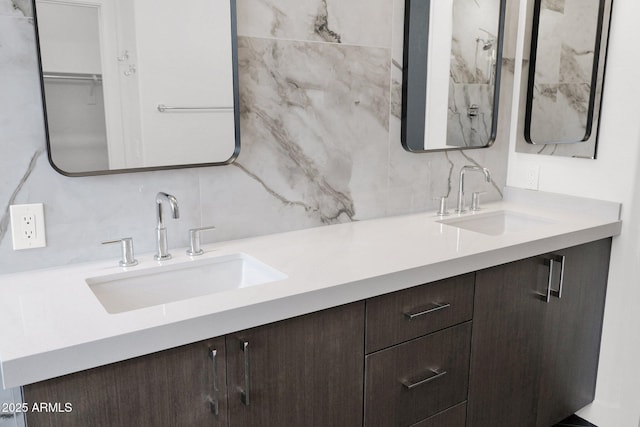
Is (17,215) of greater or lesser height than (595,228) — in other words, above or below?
above

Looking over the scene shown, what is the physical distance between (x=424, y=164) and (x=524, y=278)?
0.65 metres

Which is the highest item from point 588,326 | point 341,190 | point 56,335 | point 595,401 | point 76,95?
point 76,95

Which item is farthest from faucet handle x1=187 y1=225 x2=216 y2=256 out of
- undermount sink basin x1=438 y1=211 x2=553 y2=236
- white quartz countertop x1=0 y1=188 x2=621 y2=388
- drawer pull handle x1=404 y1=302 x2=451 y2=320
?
undermount sink basin x1=438 y1=211 x2=553 y2=236

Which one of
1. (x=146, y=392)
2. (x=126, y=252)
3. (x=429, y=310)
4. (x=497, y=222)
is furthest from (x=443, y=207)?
(x=146, y=392)

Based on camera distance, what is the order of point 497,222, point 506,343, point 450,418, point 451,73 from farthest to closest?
point 497,222, point 451,73, point 506,343, point 450,418

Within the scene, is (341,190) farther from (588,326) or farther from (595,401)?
(595,401)

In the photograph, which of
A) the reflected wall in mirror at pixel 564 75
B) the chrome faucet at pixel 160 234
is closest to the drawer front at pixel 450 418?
the chrome faucet at pixel 160 234

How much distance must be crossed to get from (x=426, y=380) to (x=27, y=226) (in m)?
1.24

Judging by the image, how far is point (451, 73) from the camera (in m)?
2.26

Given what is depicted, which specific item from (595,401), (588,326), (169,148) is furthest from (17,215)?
(595,401)

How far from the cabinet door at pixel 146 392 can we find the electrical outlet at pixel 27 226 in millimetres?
580

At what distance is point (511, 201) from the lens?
256cm

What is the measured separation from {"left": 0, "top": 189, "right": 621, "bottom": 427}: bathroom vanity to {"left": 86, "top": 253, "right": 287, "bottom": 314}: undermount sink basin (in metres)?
0.04

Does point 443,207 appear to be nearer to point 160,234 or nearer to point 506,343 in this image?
point 506,343
